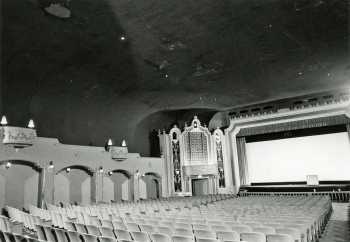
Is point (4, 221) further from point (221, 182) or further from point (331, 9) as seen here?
point (221, 182)

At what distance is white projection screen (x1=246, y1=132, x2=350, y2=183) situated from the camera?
64.5 feet

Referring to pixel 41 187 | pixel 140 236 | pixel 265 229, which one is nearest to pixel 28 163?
pixel 41 187

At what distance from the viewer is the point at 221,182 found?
22984mm

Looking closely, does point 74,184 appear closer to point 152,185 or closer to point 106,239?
point 152,185

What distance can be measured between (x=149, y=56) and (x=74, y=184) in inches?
348

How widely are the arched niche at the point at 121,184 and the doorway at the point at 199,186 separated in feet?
19.4

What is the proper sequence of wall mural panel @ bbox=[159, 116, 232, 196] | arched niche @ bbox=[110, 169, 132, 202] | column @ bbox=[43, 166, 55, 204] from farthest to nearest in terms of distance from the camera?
wall mural panel @ bbox=[159, 116, 232, 196] → arched niche @ bbox=[110, 169, 132, 202] → column @ bbox=[43, 166, 55, 204]

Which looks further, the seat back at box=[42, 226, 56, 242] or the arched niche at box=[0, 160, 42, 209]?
the arched niche at box=[0, 160, 42, 209]

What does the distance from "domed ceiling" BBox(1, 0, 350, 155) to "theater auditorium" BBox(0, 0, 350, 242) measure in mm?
71

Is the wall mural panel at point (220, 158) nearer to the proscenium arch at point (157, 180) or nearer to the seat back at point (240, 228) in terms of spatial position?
the proscenium arch at point (157, 180)

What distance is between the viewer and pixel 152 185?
76.0 feet

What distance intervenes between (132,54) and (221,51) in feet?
13.2

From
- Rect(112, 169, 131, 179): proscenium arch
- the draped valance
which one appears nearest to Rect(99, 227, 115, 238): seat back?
Rect(112, 169, 131, 179): proscenium arch

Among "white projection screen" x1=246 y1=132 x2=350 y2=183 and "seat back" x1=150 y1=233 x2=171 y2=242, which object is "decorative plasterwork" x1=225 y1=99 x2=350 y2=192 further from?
"seat back" x1=150 y1=233 x2=171 y2=242
